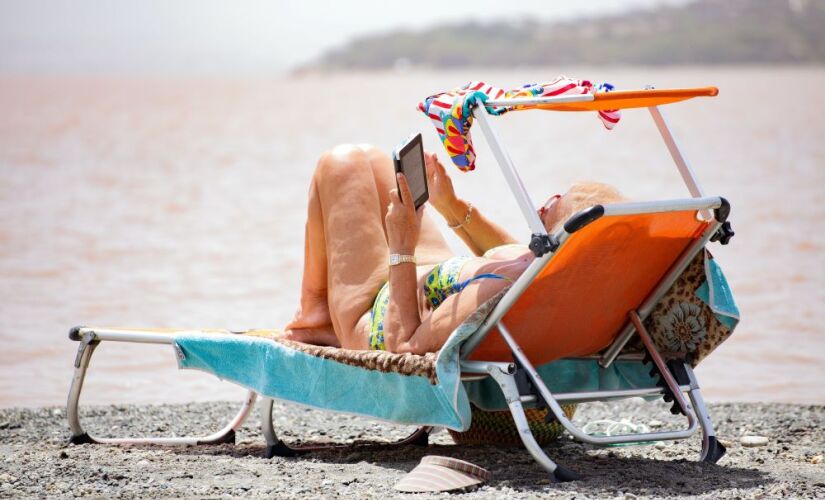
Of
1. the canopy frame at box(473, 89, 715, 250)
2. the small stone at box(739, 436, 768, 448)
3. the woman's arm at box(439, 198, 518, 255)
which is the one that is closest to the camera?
the canopy frame at box(473, 89, 715, 250)

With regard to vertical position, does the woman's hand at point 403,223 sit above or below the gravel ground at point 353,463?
above

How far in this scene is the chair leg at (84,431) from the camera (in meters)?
4.95

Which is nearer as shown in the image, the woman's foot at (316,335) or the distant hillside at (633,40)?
the woman's foot at (316,335)

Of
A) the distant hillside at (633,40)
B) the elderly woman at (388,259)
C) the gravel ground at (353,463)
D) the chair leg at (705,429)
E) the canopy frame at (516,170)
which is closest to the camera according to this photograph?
the canopy frame at (516,170)

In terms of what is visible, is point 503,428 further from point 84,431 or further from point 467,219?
point 84,431

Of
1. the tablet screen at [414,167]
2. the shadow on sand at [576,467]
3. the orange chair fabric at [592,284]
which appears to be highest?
the tablet screen at [414,167]

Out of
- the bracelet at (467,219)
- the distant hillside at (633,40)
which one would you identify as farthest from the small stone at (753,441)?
the distant hillside at (633,40)

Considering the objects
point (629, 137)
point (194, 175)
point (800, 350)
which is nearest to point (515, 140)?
point (629, 137)

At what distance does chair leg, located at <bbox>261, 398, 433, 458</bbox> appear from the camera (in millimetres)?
4680

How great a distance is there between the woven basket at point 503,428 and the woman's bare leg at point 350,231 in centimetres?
63

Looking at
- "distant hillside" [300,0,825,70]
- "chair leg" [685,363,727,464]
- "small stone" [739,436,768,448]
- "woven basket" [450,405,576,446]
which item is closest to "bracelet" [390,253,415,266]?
"woven basket" [450,405,576,446]

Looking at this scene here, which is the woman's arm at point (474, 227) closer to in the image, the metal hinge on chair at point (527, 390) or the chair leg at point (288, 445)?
the chair leg at point (288, 445)

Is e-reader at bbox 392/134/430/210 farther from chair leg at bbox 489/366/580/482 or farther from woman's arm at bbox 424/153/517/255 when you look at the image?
chair leg at bbox 489/366/580/482

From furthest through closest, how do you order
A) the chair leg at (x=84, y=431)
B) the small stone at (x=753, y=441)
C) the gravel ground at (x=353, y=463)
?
1. the small stone at (x=753, y=441)
2. the chair leg at (x=84, y=431)
3. the gravel ground at (x=353, y=463)
